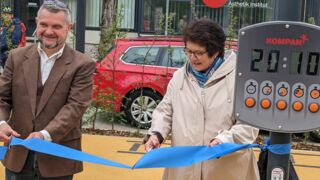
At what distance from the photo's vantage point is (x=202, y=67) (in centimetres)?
292

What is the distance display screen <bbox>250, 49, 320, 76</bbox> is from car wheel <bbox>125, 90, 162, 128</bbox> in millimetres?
5706

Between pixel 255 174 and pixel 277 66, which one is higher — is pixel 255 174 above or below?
below

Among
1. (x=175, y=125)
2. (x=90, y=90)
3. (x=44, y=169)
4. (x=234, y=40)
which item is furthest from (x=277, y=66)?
(x=234, y=40)

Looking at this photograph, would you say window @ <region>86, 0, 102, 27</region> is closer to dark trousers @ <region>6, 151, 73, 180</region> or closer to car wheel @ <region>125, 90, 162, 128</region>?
car wheel @ <region>125, 90, 162, 128</region>

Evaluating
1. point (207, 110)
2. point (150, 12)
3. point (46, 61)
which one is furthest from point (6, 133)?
point (150, 12)

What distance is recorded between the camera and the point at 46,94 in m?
3.15

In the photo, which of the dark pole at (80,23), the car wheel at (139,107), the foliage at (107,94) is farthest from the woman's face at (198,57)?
the car wheel at (139,107)

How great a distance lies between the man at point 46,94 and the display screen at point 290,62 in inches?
47.0

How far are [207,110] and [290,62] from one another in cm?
63

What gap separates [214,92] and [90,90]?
32.6 inches

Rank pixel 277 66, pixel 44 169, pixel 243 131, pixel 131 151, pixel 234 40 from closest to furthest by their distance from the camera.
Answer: pixel 277 66 → pixel 243 131 → pixel 44 169 → pixel 131 151 → pixel 234 40

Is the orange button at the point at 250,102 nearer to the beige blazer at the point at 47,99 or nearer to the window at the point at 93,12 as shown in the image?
the beige blazer at the point at 47,99

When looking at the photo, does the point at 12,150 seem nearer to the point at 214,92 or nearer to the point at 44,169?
the point at 44,169

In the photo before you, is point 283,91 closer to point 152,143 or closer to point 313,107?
point 313,107
